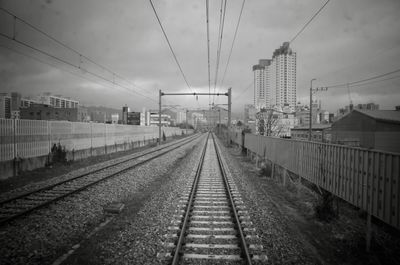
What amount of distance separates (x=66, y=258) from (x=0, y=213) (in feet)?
12.7

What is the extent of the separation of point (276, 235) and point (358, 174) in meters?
2.50

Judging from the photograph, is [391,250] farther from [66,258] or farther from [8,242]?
[8,242]

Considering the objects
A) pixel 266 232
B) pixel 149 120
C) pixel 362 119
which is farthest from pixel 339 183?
pixel 149 120

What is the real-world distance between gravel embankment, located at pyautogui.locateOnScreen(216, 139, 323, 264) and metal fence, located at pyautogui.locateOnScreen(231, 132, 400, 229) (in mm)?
1672

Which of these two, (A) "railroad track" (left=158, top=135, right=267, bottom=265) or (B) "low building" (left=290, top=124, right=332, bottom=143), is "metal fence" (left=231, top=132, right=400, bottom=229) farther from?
(B) "low building" (left=290, top=124, right=332, bottom=143)

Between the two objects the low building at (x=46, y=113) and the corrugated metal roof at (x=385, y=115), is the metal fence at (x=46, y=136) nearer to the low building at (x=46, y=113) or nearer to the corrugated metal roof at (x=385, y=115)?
the corrugated metal roof at (x=385, y=115)

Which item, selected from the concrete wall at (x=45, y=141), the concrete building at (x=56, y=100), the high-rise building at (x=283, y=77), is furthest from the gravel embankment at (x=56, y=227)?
the concrete building at (x=56, y=100)

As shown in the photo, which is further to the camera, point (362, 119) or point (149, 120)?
point (149, 120)

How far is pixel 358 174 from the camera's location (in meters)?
5.44

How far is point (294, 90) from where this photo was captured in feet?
261

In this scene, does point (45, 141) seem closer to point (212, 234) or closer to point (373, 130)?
point (212, 234)

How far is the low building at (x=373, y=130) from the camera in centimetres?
2607

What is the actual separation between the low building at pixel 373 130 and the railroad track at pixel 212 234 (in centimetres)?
2213

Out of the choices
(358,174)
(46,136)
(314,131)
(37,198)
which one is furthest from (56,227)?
(314,131)
